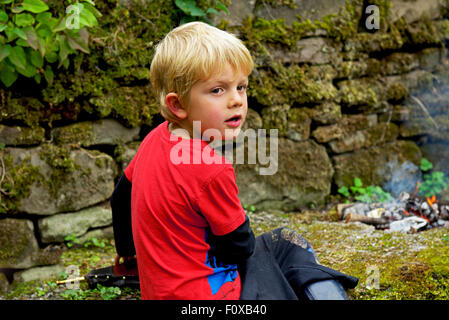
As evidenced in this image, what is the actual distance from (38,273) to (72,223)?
345 millimetres

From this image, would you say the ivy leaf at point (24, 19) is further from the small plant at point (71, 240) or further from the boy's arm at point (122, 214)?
the small plant at point (71, 240)

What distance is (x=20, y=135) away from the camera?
2645 millimetres

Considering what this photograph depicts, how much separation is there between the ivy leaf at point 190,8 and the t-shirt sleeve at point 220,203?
1.67 metres

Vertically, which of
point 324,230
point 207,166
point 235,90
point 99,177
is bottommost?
point 324,230

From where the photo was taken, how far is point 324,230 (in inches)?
112

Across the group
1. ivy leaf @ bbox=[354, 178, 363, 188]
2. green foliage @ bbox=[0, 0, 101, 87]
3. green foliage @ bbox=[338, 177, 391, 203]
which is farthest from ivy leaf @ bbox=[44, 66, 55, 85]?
ivy leaf @ bbox=[354, 178, 363, 188]

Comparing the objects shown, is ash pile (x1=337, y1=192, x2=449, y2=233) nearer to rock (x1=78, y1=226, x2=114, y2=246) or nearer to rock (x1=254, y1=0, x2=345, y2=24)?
rock (x1=254, y1=0, x2=345, y2=24)

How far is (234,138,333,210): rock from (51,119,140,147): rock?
32.6 inches

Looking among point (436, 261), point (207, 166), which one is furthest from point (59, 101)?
point (436, 261)

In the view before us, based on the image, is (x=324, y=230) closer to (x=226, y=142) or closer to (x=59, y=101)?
(x=226, y=142)

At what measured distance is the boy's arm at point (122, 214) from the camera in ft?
6.41

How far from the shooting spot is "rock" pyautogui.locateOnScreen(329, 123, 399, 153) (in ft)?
12.1

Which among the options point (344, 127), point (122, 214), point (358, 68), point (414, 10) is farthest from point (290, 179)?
point (414, 10)
